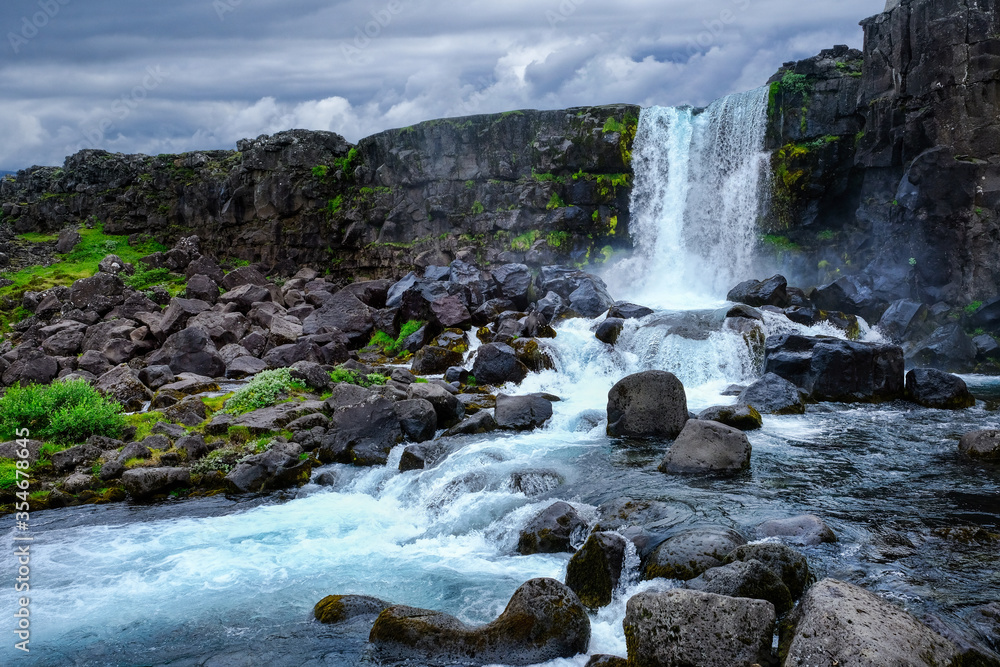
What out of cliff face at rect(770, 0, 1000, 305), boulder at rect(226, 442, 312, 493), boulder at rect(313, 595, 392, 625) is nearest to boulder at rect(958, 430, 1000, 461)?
boulder at rect(313, 595, 392, 625)

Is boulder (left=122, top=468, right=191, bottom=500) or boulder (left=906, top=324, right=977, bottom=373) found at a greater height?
boulder (left=906, top=324, right=977, bottom=373)

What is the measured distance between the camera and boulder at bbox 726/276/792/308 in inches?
1016

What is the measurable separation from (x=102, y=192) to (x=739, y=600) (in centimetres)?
5706

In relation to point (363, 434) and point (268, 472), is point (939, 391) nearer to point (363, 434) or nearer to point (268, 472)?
point (363, 434)

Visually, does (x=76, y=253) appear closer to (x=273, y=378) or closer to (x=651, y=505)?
Result: (x=273, y=378)

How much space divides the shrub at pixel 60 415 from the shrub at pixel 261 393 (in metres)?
2.68

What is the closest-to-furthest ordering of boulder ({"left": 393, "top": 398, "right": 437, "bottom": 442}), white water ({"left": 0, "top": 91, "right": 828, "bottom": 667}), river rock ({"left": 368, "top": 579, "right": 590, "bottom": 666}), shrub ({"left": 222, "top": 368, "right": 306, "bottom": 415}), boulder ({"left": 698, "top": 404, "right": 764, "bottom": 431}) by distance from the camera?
river rock ({"left": 368, "top": 579, "right": 590, "bottom": 666})
white water ({"left": 0, "top": 91, "right": 828, "bottom": 667})
boulder ({"left": 698, "top": 404, "right": 764, "bottom": 431})
boulder ({"left": 393, "top": 398, "right": 437, "bottom": 442})
shrub ({"left": 222, "top": 368, "right": 306, "bottom": 415})

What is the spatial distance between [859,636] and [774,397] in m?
12.3

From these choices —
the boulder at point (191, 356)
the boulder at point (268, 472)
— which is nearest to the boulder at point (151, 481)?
the boulder at point (268, 472)

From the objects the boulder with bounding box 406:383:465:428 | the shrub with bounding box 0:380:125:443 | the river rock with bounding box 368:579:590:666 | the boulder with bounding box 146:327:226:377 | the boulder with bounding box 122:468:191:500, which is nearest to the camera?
the river rock with bounding box 368:579:590:666

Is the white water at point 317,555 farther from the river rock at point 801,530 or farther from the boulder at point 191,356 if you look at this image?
the boulder at point 191,356

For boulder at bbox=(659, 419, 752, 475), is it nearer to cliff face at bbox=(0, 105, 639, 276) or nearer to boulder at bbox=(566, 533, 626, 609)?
boulder at bbox=(566, 533, 626, 609)

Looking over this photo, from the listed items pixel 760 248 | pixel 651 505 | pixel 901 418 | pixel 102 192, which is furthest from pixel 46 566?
pixel 102 192

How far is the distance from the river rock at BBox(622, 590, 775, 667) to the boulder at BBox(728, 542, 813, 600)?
1.18m
